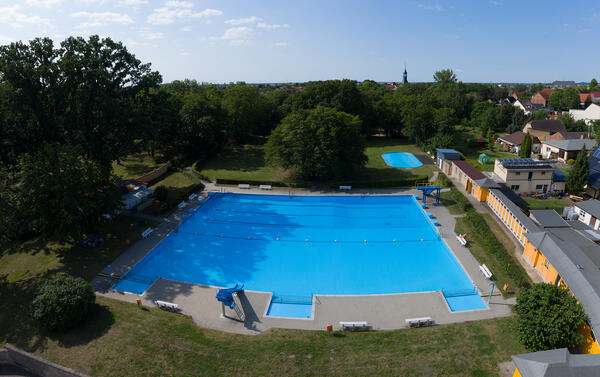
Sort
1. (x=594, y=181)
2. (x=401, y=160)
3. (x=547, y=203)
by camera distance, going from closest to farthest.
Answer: (x=547, y=203) → (x=594, y=181) → (x=401, y=160)

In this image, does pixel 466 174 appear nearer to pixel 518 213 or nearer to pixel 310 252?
pixel 518 213

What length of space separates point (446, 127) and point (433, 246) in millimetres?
28025

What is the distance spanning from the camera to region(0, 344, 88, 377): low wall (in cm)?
1264

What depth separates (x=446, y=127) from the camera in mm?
46031

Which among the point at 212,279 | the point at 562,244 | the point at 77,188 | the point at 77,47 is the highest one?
the point at 77,47

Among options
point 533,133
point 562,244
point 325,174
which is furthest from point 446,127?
point 562,244

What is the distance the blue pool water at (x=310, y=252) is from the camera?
1948 cm

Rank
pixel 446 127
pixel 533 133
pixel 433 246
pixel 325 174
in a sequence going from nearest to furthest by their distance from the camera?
pixel 433 246
pixel 325 174
pixel 446 127
pixel 533 133

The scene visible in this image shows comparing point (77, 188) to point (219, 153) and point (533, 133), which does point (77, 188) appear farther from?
point (533, 133)

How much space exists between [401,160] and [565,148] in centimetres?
1878

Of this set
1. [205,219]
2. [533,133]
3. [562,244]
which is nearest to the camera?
[562,244]

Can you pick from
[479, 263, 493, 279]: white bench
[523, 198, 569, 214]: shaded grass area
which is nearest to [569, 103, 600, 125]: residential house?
[523, 198, 569, 214]: shaded grass area

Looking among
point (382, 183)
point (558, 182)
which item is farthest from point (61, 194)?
point (558, 182)

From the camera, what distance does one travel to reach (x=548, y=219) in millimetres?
20906
